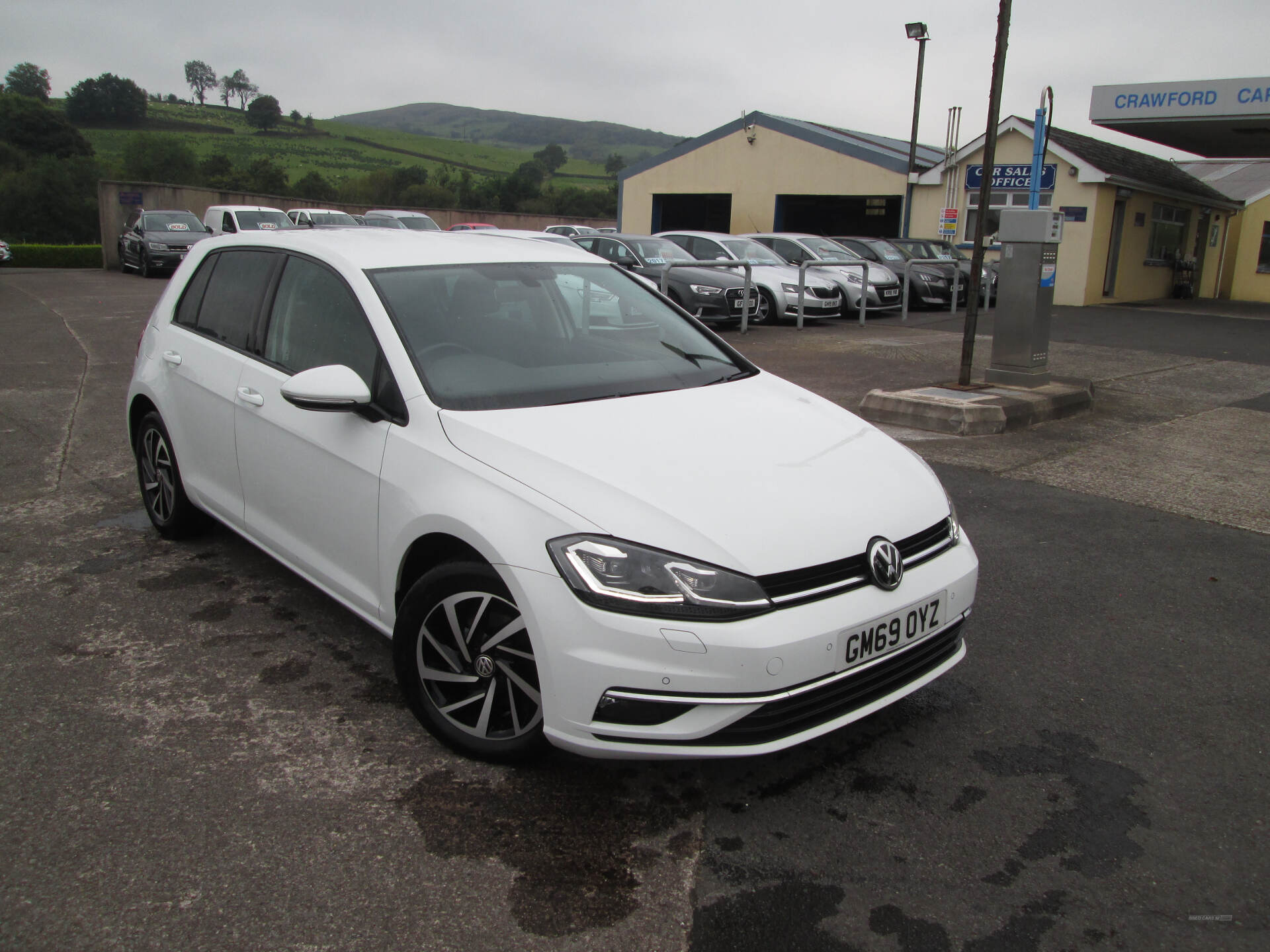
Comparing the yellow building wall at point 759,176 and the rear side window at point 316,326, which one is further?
the yellow building wall at point 759,176

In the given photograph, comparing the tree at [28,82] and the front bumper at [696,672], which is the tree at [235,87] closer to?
the tree at [28,82]

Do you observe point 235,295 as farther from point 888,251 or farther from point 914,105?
point 914,105

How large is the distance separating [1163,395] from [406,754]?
9.67m

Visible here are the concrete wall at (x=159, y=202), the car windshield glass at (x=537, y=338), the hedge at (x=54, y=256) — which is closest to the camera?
the car windshield glass at (x=537, y=338)

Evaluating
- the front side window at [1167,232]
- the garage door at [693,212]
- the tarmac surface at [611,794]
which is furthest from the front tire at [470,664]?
the garage door at [693,212]

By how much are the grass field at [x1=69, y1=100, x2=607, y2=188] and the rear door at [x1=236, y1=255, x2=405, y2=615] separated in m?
80.5

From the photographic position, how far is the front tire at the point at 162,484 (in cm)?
483

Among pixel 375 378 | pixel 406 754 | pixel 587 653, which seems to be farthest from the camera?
pixel 375 378

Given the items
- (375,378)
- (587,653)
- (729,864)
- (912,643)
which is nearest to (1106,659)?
(912,643)

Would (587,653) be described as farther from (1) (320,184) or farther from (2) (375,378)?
(1) (320,184)

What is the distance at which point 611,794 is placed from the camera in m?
2.89

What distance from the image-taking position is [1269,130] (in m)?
21.6

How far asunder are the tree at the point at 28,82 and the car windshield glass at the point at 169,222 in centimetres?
10173

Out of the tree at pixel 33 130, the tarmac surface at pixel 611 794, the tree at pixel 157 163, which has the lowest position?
the tarmac surface at pixel 611 794
